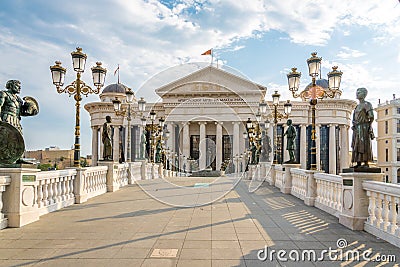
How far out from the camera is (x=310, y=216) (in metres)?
8.78

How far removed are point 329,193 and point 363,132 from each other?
262 cm

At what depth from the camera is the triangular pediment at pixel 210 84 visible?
59688 mm

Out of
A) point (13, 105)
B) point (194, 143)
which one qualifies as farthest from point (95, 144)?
point (13, 105)

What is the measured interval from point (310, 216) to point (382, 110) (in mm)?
80669

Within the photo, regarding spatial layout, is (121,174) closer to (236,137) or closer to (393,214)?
(393,214)

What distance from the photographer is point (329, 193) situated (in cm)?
938

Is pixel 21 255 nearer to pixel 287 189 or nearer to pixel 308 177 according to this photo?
pixel 308 177

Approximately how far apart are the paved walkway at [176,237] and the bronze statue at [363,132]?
166 centimetres

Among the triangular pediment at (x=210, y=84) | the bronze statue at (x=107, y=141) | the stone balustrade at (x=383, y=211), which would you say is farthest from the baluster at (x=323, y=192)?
the triangular pediment at (x=210, y=84)

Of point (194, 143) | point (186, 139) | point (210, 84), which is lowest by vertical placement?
point (194, 143)

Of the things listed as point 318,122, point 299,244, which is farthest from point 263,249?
point 318,122

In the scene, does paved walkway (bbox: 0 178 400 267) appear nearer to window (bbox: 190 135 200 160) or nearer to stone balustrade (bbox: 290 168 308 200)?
stone balustrade (bbox: 290 168 308 200)

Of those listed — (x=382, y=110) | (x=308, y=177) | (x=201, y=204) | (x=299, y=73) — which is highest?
(x=382, y=110)

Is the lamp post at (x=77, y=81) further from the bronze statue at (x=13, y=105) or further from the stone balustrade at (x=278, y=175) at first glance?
the stone balustrade at (x=278, y=175)
